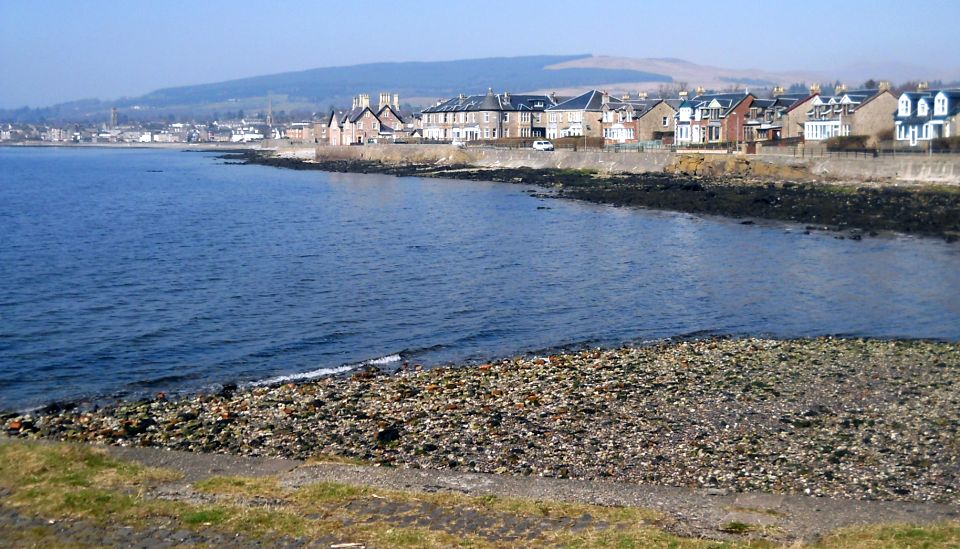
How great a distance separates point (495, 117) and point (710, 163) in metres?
46.6

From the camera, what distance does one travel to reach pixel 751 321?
1006 inches

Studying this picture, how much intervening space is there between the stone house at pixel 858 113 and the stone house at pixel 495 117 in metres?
40.9

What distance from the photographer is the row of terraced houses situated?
230 ft

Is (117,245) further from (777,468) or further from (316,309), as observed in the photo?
(777,468)

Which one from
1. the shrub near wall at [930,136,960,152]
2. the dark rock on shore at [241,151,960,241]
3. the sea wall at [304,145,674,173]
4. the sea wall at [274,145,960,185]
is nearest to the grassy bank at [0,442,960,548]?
the dark rock on shore at [241,151,960,241]

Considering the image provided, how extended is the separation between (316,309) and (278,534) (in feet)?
56.3

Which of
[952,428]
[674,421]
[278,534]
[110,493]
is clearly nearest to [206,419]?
[110,493]

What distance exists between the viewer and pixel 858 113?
7369 centimetres

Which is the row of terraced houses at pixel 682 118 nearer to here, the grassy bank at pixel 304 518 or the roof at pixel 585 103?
the roof at pixel 585 103

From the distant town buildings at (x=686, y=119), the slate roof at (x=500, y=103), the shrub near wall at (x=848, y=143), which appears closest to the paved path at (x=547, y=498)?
the shrub near wall at (x=848, y=143)

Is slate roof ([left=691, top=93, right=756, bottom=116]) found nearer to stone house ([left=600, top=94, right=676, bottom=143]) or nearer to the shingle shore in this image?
stone house ([left=600, top=94, right=676, bottom=143])

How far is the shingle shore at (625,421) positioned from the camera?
548 inches

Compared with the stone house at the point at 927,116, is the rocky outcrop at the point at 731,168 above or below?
below

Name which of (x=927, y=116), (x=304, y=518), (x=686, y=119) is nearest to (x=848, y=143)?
(x=927, y=116)
